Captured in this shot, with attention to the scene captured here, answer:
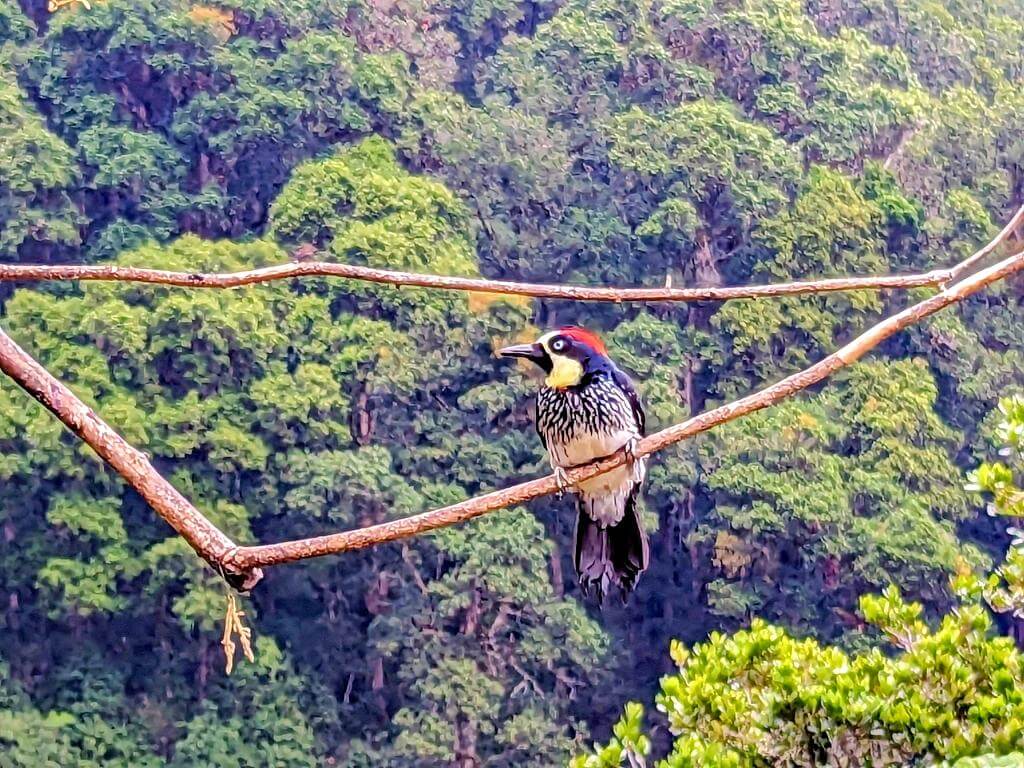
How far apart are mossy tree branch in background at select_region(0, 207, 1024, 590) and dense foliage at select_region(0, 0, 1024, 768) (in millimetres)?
5238

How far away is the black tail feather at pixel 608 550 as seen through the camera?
2182 mm

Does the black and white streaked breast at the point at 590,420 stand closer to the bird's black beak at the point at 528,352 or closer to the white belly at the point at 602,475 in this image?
the white belly at the point at 602,475

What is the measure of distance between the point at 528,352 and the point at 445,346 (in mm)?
4918

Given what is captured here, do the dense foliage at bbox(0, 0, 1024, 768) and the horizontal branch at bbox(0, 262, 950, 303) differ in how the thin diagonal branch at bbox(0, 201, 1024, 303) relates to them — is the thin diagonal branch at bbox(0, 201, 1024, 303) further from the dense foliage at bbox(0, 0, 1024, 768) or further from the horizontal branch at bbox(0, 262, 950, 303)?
the dense foliage at bbox(0, 0, 1024, 768)

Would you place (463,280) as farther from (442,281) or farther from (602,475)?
(602,475)

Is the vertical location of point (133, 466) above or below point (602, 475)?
above

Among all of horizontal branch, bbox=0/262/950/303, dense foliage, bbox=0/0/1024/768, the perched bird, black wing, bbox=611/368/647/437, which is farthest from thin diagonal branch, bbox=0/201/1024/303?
dense foliage, bbox=0/0/1024/768

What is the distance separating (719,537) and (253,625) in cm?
219

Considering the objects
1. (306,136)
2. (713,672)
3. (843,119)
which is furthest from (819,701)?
(843,119)

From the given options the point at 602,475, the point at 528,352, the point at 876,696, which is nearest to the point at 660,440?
the point at 528,352

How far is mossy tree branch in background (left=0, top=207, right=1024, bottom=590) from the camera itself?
2.85 feet

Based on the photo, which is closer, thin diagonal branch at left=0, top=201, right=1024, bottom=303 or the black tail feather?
thin diagonal branch at left=0, top=201, right=1024, bottom=303

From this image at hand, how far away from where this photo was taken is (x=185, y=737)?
6.37 m

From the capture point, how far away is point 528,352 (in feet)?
6.56
